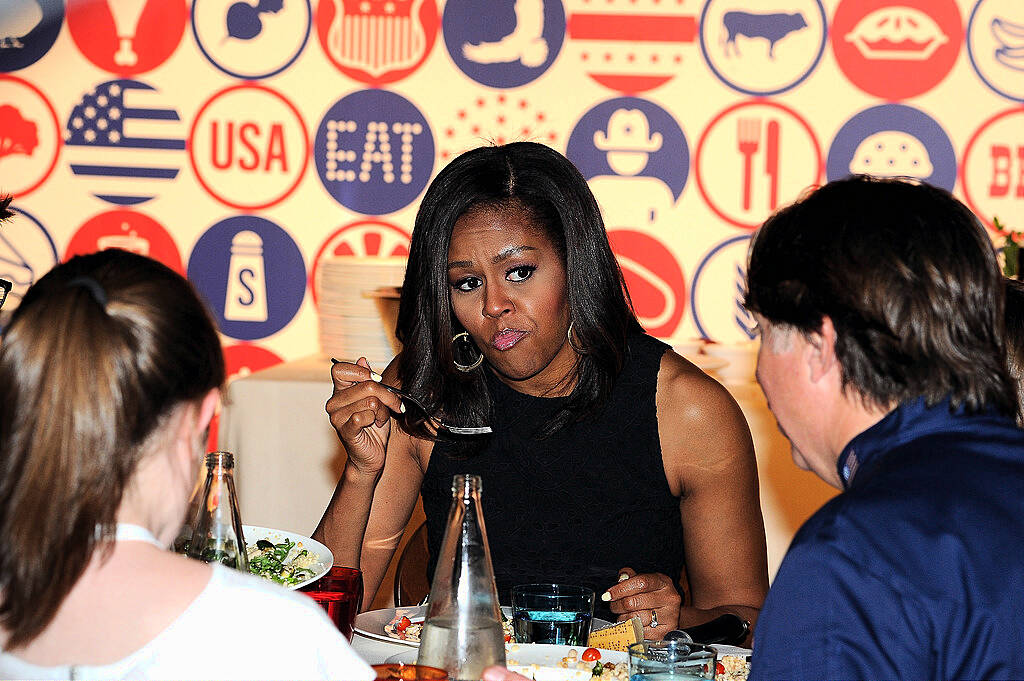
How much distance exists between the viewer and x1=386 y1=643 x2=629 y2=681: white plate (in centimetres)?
130

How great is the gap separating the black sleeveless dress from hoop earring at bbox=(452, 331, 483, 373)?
0.14 metres

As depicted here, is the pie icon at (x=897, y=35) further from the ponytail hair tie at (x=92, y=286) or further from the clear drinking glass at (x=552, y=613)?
the ponytail hair tie at (x=92, y=286)

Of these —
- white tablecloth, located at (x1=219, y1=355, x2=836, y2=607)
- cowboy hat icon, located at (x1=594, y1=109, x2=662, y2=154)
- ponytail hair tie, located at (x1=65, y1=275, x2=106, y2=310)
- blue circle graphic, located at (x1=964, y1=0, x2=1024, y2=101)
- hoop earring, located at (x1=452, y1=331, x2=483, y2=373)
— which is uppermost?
blue circle graphic, located at (x1=964, y1=0, x2=1024, y2=101)

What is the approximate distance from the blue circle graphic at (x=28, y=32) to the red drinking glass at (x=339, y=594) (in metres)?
3.00

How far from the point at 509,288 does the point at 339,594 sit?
79 cm

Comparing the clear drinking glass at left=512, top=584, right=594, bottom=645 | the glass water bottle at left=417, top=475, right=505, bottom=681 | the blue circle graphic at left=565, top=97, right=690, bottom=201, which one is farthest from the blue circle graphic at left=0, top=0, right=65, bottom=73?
the glass water bottle at left=417, top=475, right=505, bottom=681

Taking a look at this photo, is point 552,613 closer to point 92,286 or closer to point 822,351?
point 822,351

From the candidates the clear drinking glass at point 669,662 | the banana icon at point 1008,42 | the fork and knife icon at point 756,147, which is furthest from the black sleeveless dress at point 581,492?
the banana icon at point 1008,42

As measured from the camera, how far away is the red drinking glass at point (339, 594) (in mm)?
1383

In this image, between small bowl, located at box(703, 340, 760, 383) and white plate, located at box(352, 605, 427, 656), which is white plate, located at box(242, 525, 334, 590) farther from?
small bowl, located at box(703, 340, 760, 383)

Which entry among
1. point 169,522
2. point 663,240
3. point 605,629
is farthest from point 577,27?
point 169,522

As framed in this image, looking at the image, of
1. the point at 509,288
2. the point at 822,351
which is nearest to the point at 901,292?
the point at 822,351

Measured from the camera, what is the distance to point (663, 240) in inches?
144

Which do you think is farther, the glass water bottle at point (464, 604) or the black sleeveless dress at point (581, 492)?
the black sleeveless dress at point (581, 492)
